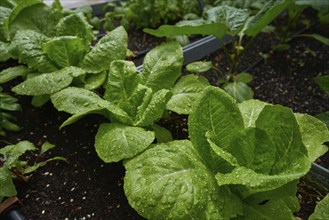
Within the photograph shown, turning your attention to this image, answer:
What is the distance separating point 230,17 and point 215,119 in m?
0.74

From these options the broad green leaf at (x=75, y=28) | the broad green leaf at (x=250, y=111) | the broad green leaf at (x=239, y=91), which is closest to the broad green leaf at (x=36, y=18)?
the broad green leaf at (x=75, y=28)

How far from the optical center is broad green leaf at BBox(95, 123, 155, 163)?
85 centimetres

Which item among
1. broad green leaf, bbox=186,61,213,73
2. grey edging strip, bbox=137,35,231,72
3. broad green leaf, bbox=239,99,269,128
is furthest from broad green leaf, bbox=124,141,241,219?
grey edging strip, bbox=137,35,231,72

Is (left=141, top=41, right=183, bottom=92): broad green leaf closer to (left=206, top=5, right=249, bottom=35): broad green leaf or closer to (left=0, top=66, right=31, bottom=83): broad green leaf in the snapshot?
(left=206, top=5, right=249, bottom=35): broad green leaf

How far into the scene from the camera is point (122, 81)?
3.38 feet

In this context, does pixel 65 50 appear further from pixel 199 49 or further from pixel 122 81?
pixel 199 49

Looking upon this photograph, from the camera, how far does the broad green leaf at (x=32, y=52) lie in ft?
3.85

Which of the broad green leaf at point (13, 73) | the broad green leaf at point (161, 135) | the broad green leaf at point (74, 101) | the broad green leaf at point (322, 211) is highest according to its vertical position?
the broad green leaf at point (74, 101)

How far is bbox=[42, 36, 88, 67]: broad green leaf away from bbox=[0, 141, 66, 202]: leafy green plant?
35cm

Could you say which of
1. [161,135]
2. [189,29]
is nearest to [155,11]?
[189,29]

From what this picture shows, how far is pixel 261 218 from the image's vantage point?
0.73 m

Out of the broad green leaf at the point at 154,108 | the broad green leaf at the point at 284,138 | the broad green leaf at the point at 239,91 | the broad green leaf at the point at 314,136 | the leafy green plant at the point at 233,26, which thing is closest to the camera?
the broad green leaf at the point at 284,138

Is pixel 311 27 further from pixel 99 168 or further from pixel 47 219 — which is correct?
pixel 47 219

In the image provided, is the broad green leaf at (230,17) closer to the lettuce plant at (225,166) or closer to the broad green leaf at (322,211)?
the lettuce plant at (225,166)
